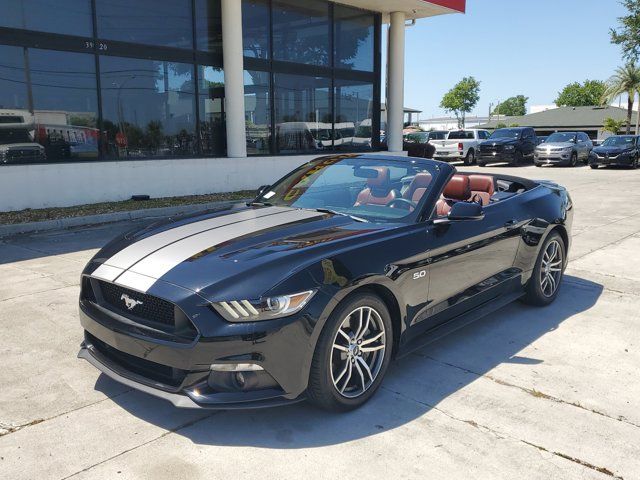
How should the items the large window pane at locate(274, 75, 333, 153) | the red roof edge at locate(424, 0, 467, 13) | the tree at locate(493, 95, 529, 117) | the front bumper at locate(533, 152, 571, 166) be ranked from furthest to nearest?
the tree at locate(493, 95, 529, 117), the front bumper at locate(533, 152, 571, 166), the red roof edge at locate(424, 0, 467, 13), the large window pane at locate(274, 75, 333, 153)

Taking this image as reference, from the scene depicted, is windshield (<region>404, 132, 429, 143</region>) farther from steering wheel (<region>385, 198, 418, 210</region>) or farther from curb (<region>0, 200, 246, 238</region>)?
steering wheel (<region>385, 198, 418, 210</region>)

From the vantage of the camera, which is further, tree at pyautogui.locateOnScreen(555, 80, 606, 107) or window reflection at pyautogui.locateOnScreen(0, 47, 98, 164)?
tree at pyautogui.locateOnScreen(555, 80, 606, 107)

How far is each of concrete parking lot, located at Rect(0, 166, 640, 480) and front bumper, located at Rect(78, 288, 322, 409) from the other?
288 millimetres

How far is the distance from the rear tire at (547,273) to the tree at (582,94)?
108231 millimetres

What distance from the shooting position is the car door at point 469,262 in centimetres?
383

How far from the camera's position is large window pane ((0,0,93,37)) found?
10047 millimetres

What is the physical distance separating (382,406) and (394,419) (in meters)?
0.17

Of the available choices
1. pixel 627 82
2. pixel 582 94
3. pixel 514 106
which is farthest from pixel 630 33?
pixel 514 106

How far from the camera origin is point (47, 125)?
417 inches

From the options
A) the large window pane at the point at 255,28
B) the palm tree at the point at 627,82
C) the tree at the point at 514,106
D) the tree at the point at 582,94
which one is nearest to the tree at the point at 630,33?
the palm tree at the point at 627,82

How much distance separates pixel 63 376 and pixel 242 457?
5.33 feet

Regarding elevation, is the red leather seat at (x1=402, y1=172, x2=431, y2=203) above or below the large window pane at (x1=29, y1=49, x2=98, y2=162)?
below

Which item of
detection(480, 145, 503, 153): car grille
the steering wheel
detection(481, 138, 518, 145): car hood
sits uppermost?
detection(481, 138, 518, 145): car hood

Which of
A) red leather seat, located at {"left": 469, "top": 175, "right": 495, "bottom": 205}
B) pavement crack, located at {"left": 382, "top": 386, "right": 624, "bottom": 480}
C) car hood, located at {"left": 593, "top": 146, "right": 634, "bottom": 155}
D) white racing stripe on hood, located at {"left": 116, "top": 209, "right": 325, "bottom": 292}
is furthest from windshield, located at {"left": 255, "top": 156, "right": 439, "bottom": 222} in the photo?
car hood, located at {"left": 593, "top": 146, "right": 634, "bottom": 155}
